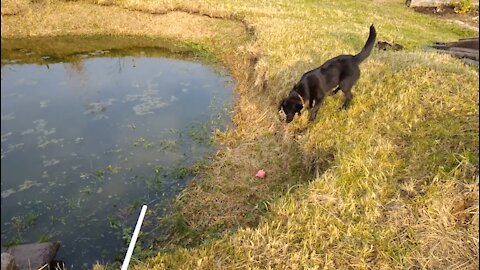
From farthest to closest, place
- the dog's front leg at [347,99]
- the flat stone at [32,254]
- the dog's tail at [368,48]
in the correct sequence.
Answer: the dog's front leg at [347,99], the dog's tail at [368,48], the flat stone at [32,254]

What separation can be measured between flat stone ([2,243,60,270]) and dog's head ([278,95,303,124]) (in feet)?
14.0

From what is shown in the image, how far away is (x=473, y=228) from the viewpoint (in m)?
3.85

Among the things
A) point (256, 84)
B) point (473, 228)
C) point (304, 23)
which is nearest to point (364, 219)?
point (473, 228)

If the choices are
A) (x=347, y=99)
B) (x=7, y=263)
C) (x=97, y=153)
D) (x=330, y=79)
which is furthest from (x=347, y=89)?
(x=7, y=263)

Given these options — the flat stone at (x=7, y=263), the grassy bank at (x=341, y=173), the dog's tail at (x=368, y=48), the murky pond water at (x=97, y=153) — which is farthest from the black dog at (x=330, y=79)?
the flat stone at (x=7, y=263)

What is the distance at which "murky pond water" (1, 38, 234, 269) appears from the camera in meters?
5.20

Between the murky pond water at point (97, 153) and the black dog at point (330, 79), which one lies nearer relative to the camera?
the murky pond water at point (97, 153)

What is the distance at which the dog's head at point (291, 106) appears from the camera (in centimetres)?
673

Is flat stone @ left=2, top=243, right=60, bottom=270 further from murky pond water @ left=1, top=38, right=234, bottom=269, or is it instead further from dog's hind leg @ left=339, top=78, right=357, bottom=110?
dog's hind leg @ left=339, top=78, right=357, bottom=110

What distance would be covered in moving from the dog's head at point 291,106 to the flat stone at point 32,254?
168 inches

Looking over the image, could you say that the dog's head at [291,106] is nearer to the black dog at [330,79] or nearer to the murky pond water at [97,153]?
the black dog at [330,79]

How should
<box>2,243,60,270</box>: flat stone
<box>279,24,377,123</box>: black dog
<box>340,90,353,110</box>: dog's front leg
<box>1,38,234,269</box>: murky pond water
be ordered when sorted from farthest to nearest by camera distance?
1. <box>340,90,353,110</box>: dog's front leg
2. <box>279,24,377,123</box>: black dog
3. <box>1,38,234,269</box>: murky pond water
4. <box>2,243,60,270</box>: flat stone

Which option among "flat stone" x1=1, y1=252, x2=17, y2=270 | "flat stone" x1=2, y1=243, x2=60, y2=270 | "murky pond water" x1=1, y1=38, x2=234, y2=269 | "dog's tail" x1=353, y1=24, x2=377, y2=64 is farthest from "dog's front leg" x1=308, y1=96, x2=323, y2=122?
"flat stone" x1=1, y1=252, x2=17, y2=270

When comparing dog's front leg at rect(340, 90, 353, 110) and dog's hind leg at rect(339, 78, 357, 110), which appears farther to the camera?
dog's front leg at rect(340, 90, 353, 110)
